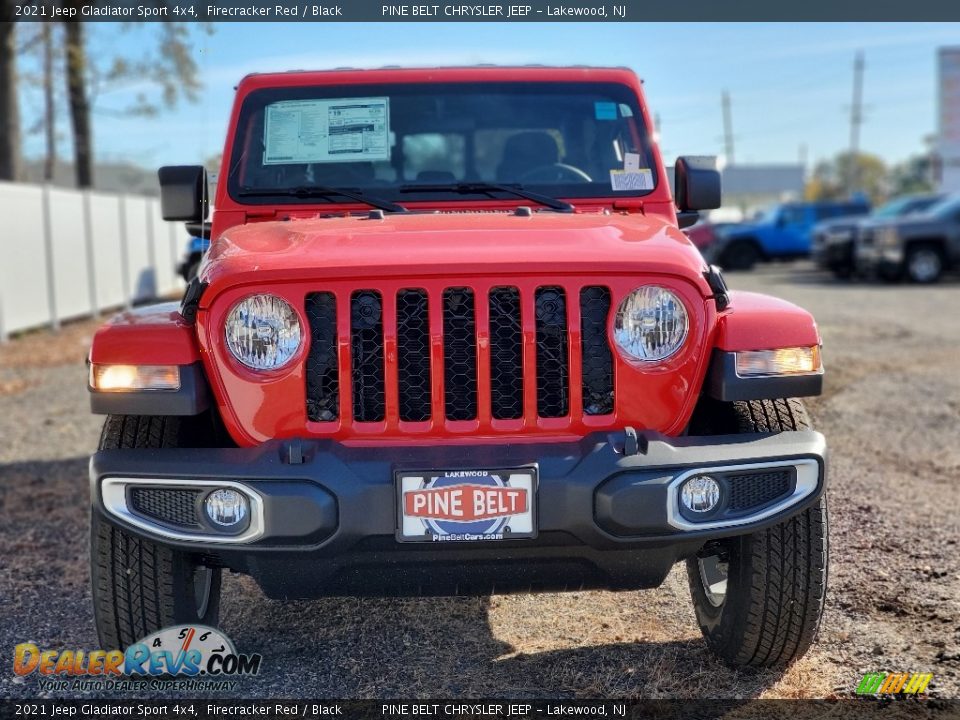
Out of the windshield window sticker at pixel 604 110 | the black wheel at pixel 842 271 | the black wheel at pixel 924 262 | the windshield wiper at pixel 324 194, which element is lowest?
the black wheel at pixel 842 271

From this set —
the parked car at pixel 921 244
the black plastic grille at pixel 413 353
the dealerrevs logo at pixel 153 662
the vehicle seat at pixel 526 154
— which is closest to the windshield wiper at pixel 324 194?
the vehicle seat at pixel 526 154

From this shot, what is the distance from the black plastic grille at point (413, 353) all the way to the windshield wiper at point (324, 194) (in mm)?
1007

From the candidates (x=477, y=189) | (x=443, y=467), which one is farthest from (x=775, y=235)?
(x=443, y=467)

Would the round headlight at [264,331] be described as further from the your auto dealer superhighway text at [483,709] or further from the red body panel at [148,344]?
the your auto dealer superhighway text at [483,709]

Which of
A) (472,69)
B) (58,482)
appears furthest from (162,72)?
(472,69)

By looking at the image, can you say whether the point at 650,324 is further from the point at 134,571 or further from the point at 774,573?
the point at 134,571

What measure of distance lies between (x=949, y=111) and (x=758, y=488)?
49.9 metres

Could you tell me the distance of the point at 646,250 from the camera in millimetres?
3385

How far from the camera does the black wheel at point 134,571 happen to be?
11.2 ft

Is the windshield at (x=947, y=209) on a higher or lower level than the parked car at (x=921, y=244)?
higher

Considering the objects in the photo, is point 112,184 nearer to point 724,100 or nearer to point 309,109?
point 309,109

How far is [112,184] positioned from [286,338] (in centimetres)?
4730

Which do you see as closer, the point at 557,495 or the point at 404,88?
the point at 557,495

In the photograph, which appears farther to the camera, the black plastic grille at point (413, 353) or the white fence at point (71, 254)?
the white fence at point (71, 254)
